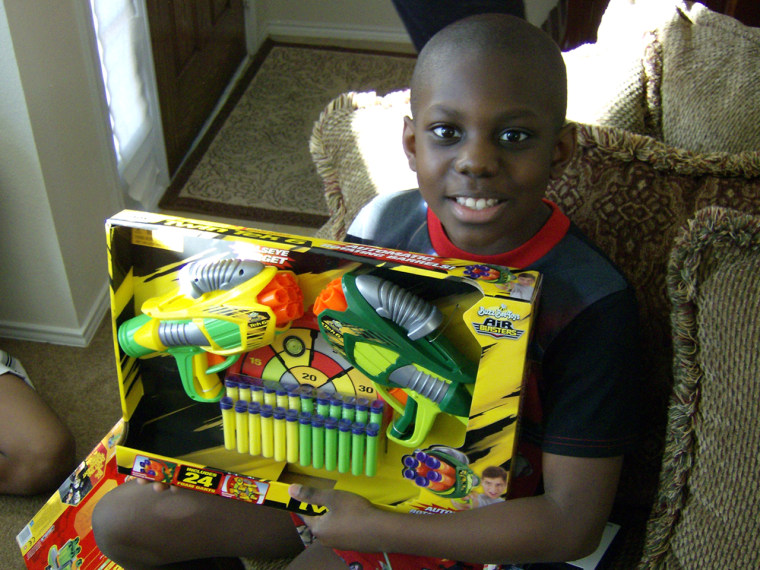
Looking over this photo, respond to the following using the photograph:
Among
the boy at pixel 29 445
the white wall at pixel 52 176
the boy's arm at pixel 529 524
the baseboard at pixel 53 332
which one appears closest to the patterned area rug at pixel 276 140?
the white wall at pixel 52 176

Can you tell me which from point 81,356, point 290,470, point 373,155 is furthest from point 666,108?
point 81,356

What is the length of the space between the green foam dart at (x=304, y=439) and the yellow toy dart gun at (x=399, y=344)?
0.31 ft

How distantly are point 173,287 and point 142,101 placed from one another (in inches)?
50.4

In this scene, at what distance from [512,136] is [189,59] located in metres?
1.67

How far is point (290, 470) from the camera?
0.84 metres

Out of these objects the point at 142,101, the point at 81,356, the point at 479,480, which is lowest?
the point at 81,356

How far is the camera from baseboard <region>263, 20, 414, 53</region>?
2.84 m

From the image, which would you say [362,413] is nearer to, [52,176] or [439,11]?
[439,11]

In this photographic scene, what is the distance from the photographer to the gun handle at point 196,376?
30.7 inches

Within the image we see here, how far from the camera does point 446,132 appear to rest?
75 cm

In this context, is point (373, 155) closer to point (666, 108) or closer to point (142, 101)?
point (666, 108)

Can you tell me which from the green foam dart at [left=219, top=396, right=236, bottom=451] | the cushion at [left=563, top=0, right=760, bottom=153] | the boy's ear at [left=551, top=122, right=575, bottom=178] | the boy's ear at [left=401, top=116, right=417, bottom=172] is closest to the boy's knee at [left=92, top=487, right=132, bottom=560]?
the green foam dart at [left=219, top=396, right=236, bottom=451]

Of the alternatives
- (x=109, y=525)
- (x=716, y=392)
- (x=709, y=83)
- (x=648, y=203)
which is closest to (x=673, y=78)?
(x=709, y=83)

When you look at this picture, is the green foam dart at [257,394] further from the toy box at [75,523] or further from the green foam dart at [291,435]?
the toy box at [75,523]
